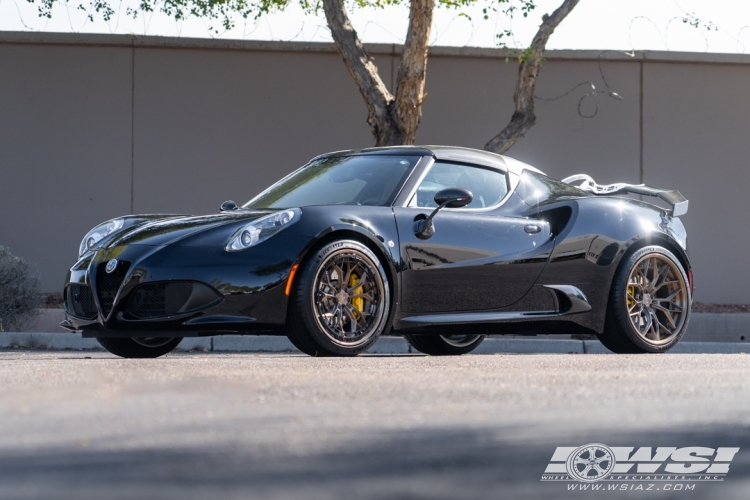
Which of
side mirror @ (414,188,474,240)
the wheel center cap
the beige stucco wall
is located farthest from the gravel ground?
the beige stucco wall

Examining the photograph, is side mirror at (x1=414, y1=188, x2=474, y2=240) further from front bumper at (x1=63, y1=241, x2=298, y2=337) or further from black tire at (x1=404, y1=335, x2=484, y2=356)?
black tire at (x1=404, y1=335, x2=484, y2=356)

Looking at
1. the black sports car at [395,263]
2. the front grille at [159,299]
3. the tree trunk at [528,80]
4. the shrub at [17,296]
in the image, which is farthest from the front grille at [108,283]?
the tree trunk at [528,80]

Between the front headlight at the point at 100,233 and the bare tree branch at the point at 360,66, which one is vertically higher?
the bare tree branch at the point at 360,66

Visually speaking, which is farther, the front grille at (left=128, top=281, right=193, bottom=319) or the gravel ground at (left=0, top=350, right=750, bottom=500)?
the front grille at (left=128, top=281, right=193, bottom=319)

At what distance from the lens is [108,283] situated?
6.50 metres

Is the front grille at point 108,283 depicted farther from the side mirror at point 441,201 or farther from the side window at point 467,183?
the side window at point 467,183

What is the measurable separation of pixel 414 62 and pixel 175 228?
616cm

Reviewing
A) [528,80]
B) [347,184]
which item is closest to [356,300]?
[347,184]

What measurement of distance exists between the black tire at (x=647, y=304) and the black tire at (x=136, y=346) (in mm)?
2794

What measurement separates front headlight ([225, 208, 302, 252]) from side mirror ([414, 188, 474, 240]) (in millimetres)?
756

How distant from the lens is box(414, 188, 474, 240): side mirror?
675cm

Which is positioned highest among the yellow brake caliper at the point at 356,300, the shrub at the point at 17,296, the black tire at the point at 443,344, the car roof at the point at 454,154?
the car roof at the point at 454,154

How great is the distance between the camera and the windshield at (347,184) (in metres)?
7.02

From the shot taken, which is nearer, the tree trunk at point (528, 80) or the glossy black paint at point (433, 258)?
the glossy black paint at point (433, 258)
